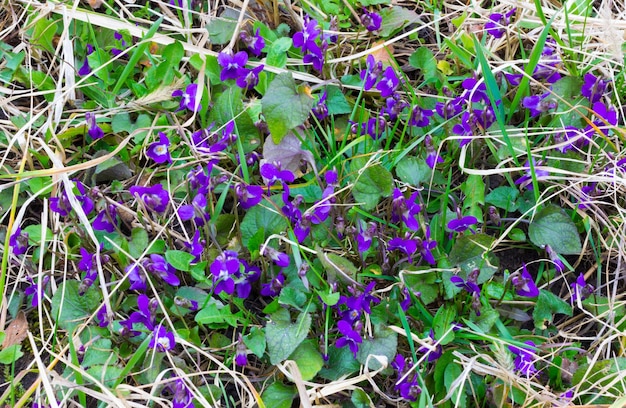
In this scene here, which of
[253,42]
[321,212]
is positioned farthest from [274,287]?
[253,42]

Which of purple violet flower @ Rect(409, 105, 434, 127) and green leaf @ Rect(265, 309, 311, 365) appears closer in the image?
green leaf @ Rect(265, 309, 311, 365)

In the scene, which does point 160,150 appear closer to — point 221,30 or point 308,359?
point 221,30

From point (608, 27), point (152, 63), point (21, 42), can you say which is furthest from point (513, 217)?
point (21, 42)

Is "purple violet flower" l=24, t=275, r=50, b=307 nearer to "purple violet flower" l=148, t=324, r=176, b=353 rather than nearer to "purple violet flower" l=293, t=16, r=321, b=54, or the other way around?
"purple violet flower" l=148, t=324, r=176, b=353

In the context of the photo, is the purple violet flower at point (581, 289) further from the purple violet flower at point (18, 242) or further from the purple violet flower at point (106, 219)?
the purple violet flower at point (18, 242)

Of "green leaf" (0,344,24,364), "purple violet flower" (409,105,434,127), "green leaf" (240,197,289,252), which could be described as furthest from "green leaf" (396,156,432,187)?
"green leaf" (0,344,24,364)
